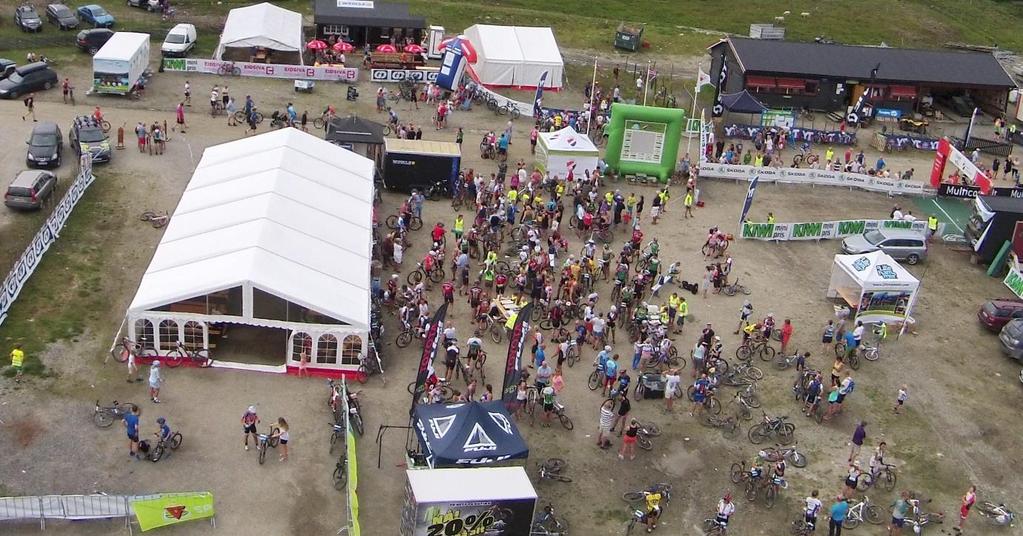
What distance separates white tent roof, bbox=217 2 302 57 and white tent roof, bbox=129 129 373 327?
54.6 feet

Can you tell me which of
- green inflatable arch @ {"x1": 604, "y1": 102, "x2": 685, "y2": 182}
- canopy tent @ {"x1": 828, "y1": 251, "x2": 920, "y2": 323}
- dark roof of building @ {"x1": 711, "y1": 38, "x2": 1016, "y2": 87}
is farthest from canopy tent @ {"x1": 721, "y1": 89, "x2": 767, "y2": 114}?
canopy tent @ {"x1": 828, "y1": 251, "x2": 920, "y2": 323}

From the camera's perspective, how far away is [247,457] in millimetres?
26453

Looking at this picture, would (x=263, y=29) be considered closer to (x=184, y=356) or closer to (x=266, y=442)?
(x=184, y=356)

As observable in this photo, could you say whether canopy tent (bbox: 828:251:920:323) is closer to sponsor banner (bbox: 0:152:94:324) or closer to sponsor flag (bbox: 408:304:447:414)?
sponsor flag (bbox: 408:304:447:414)

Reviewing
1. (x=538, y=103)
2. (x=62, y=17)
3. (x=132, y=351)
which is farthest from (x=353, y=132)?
(x=62, y=17)

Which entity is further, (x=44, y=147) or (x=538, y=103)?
(x=538, y=103)

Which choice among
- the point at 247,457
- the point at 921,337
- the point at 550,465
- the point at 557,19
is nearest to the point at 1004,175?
the point at 921,337

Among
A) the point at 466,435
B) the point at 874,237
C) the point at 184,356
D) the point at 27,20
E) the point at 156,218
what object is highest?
the point at 27,20

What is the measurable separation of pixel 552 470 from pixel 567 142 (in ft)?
68.8

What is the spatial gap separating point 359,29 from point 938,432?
39.1m

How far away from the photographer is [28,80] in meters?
49.2

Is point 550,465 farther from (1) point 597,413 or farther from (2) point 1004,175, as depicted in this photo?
(2) point 1004,175

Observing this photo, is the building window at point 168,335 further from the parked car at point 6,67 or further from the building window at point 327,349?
the parked car at point 6,67

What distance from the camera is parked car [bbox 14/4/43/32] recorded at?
57625mm
